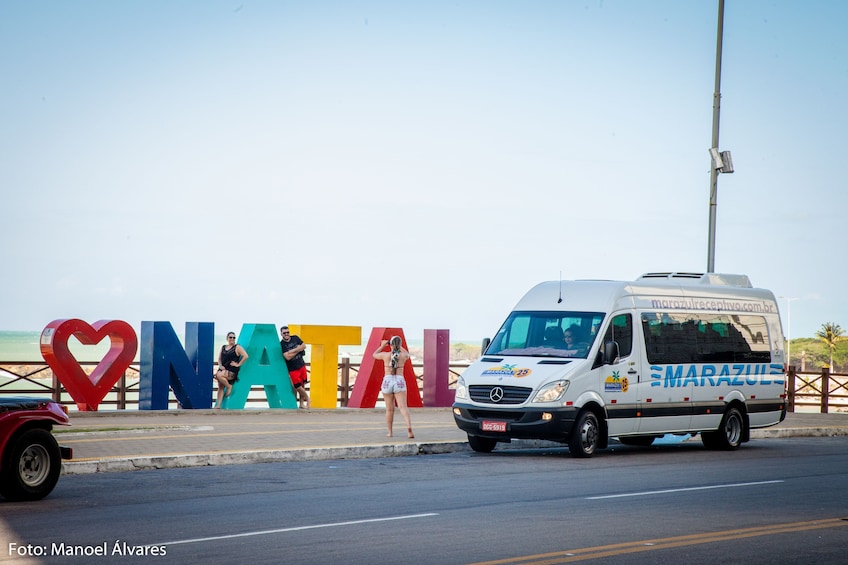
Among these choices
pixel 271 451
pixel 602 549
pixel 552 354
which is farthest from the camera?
pixel 552 354

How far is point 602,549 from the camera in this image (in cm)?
976

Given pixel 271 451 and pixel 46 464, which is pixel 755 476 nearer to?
pixel 271 451

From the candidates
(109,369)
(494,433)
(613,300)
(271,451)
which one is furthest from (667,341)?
(109,369)

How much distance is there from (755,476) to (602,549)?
24.0ft

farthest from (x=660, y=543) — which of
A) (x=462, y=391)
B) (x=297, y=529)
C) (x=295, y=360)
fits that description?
(x=295, y=360)

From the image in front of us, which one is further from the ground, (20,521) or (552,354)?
(552,354)

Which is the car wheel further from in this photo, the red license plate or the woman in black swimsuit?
the woman in black swimsuit

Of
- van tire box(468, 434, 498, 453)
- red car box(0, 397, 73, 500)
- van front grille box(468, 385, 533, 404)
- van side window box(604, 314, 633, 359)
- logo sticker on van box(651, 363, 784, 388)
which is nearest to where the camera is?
red car box(0, 397, 73, 500)

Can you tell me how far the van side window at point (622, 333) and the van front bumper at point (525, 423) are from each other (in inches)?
62.7

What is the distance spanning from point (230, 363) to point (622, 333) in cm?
1087

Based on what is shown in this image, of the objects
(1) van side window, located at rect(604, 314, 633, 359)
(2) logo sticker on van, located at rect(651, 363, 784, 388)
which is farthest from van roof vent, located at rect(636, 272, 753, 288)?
(1) van side window, located at rect(604, 314, 633, 359)

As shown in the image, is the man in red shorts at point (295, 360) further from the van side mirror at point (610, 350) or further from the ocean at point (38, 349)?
the ocean at point (38, 349)

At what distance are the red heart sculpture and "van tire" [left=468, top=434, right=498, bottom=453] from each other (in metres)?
9.14

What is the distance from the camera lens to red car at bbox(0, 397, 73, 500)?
12.4m
